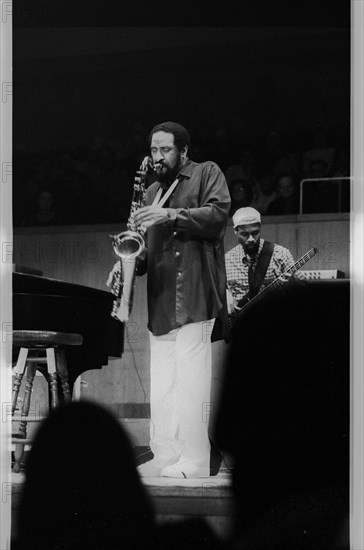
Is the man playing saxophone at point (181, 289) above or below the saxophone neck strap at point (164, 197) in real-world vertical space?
below

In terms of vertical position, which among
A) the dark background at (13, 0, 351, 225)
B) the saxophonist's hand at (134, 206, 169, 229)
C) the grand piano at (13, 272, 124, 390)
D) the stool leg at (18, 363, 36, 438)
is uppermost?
the dark background at (13, 0, 351, 225)

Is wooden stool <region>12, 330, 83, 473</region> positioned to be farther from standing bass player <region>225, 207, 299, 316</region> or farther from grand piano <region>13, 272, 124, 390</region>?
standing bass player <region>225, 207, 299, 316</region>

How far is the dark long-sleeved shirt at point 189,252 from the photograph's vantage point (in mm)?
2959

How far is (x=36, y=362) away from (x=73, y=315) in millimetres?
192

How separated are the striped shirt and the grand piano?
382mm

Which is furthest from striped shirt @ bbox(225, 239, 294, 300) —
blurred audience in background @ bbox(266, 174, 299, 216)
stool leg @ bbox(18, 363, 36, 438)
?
stool leg @ bbox(18, 363, 36, 438)

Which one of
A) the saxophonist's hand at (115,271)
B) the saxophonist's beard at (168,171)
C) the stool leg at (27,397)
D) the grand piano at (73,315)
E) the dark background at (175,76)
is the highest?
the dark background at (175,76)

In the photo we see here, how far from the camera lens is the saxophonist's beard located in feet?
9.85

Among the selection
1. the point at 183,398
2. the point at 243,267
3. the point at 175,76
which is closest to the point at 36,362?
the point at 183,398

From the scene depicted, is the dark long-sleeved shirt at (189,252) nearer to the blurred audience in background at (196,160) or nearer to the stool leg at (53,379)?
the blurred audience in background at (196,160)

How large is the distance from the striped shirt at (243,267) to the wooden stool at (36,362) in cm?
54

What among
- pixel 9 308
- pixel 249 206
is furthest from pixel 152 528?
pixel 249 206

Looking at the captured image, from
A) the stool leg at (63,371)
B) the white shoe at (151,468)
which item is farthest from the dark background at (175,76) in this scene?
the white shoe at (151,468)

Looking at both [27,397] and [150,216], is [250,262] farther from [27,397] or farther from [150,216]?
[27,397]
